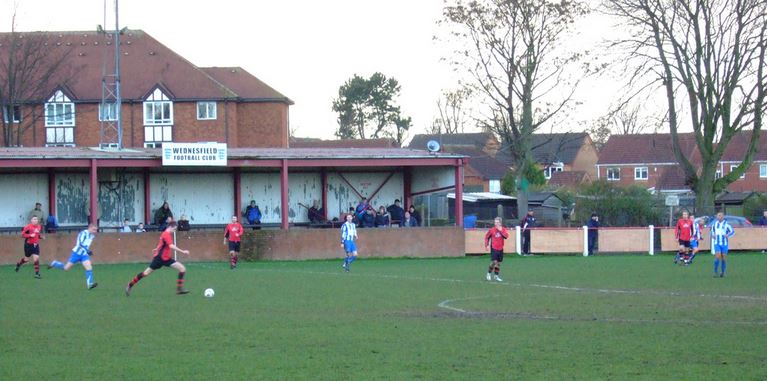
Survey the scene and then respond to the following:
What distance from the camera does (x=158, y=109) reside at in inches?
2712

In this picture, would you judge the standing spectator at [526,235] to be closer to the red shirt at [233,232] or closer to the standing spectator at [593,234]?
the standing spectator at [593,234]

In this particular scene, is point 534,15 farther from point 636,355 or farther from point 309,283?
point 636,355

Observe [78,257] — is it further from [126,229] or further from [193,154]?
→ [126,229]

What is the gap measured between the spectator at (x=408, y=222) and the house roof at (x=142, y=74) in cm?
3180

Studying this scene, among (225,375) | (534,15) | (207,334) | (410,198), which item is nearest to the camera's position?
(225,375)

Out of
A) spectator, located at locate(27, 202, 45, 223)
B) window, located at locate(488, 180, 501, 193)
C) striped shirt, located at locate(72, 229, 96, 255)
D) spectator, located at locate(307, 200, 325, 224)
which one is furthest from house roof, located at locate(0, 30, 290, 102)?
striped shirt, located at locate(72, 229, 96, 255)

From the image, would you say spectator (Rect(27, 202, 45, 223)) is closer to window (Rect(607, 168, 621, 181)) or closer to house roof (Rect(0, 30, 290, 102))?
house roof (Rect(0, 30, 290, 102))

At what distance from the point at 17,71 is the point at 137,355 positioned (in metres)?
44.7

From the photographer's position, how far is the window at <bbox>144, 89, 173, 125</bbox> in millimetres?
68688

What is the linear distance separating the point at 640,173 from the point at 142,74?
149 ft

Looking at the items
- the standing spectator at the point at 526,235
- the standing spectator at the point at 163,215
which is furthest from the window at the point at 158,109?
the standing spectator at the point at 526,235

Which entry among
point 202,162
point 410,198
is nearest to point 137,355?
point 202,162

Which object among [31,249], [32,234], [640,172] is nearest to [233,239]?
[32,234]

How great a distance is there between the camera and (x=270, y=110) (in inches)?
2803
